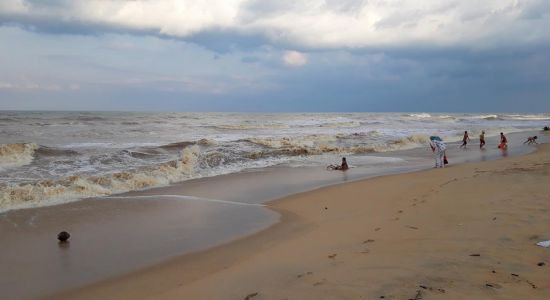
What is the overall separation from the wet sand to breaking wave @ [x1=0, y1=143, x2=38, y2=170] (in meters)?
8.20

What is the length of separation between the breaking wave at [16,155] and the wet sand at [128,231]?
820cm

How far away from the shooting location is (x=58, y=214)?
8.20 meters

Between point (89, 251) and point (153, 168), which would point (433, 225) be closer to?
point (89, 251)

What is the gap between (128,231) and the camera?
274 inches

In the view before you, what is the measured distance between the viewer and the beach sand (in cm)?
358

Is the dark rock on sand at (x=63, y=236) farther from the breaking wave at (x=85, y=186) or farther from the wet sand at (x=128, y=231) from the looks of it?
the breaking wave at (x=85, y=186)

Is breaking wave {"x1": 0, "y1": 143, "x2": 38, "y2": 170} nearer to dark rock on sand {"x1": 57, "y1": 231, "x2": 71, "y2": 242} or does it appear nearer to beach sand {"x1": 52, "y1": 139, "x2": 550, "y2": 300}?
dark rock on sand {"x1": 57, "y1": 231, "x2": 71, "y2": 242}

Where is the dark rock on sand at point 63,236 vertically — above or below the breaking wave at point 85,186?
above

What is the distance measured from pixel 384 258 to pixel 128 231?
14.5 feet

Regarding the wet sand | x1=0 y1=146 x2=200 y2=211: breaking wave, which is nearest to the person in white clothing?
the wet sand

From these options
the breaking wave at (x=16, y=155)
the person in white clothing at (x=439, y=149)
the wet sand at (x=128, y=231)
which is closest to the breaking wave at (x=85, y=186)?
the wet sand at (x=128, y=231)

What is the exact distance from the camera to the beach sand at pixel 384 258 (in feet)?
11.8

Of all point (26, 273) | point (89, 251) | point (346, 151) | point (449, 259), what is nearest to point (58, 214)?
point (89, 251)

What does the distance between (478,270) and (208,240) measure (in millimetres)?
3940
